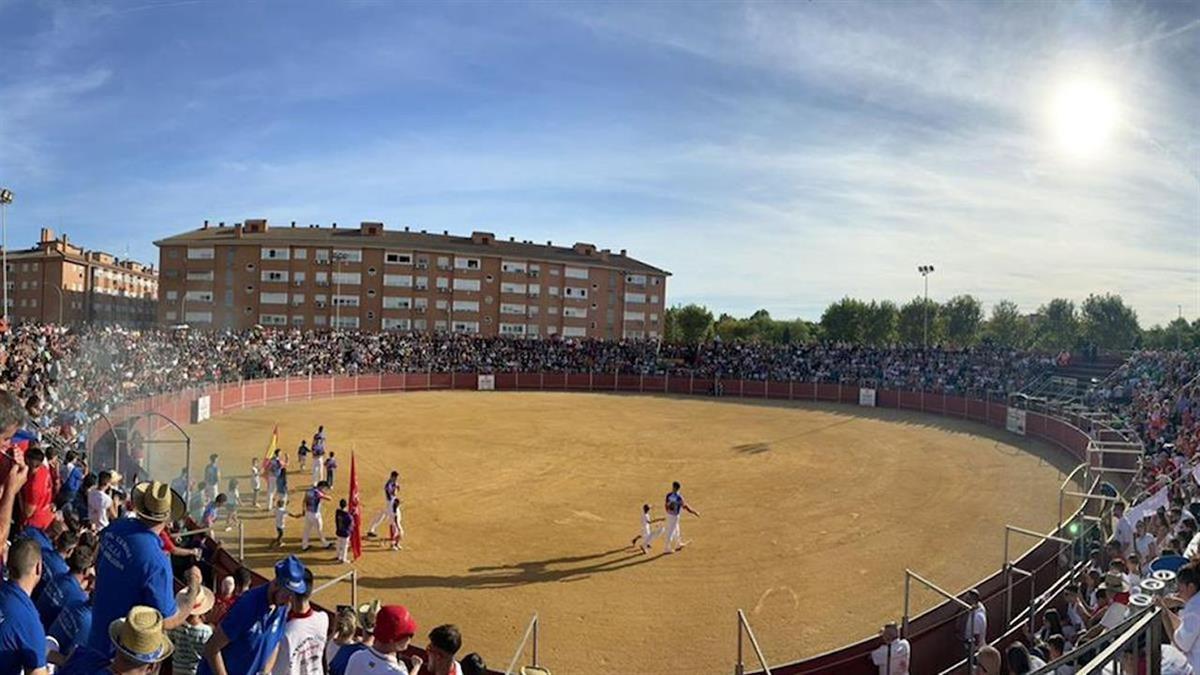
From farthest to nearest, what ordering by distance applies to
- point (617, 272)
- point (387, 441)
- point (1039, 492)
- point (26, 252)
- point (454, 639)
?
1. point (26, 252)
2. point (617, 272)
3. point (387, 441)
4. point (1039, 492)
5. point (454, 639)

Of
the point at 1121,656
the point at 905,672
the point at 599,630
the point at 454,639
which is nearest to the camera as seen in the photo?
the point at 1121,656

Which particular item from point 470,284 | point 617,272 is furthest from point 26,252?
point 617,272

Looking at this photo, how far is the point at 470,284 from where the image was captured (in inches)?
3312

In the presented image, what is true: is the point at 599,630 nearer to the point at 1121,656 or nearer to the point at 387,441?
the point at 1121,656

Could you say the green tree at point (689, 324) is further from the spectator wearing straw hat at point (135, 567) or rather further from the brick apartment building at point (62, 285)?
the spectator wearing straw hat at point (135, 567)

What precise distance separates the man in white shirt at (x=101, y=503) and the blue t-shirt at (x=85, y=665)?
907 centimetres

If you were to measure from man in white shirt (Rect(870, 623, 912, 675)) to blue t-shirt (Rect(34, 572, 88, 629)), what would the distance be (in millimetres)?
8458

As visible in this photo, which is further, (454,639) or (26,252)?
(26,252)

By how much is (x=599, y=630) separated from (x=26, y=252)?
420ft

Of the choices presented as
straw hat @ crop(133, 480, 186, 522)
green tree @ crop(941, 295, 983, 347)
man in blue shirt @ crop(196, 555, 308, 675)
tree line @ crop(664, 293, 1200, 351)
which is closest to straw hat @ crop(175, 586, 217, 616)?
man in blue shirt @ crop(196, 555, 308, 675)

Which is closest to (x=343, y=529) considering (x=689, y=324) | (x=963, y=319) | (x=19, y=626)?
(x=19, y=626)

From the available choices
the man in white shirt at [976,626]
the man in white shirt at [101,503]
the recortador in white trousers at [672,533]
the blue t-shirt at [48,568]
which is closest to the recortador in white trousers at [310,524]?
the man in white shirt at [101,503]

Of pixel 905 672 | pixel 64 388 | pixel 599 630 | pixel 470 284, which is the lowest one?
pixel 599 630

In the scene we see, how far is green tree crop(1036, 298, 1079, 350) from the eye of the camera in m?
126
